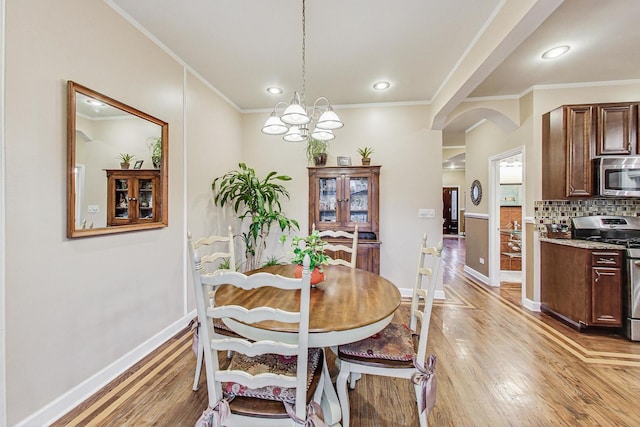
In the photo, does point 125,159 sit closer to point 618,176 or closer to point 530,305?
point 530,305

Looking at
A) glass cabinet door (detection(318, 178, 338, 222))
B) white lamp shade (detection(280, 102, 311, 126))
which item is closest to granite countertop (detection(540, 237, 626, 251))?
glass cabinet door (detection(318, 178, 338, 222))

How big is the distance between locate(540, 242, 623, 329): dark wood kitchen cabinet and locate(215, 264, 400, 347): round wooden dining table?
2.37 meters

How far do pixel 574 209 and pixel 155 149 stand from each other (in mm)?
4591

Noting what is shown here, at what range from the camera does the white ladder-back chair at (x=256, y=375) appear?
41.1 inches

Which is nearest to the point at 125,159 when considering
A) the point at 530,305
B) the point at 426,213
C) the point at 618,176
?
the point at 426,213

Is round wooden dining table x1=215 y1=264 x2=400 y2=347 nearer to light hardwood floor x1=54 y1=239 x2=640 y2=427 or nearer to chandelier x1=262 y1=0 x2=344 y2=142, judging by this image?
light hardwood floor x1=54 y1=239 x2=640 y2=427

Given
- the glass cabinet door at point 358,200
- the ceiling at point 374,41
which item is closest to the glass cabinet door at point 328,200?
the glass cabinet door at point 358,200

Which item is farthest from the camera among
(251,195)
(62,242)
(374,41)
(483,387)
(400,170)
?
(400,170)

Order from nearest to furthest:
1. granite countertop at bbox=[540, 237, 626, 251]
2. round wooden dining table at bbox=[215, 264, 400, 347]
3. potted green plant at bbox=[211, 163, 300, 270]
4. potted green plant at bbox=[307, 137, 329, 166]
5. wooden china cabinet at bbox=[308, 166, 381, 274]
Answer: round wooden dining table at bbox=[215, 264, 400, 347]
granite countertop at bbox=[540, 237, 626, 251]
potted green plant at bbox=[211, 163, 300, 270]
wooden china cabinet at bbox=[308, 166, 381, 274]
potted green plant at bbox=[307, 137, 329, 166]

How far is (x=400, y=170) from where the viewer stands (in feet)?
12.9

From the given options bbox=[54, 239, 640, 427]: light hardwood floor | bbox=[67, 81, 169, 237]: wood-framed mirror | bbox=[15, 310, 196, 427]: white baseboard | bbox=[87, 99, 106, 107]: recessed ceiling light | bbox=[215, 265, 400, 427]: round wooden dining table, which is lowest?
bbox=[54, 239, 640, 427]: light hardwood floor

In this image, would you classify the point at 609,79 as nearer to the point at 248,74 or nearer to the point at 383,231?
the point at 383,231

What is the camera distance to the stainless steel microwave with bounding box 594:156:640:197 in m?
2.90

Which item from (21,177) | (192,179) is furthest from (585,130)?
(21,177)
